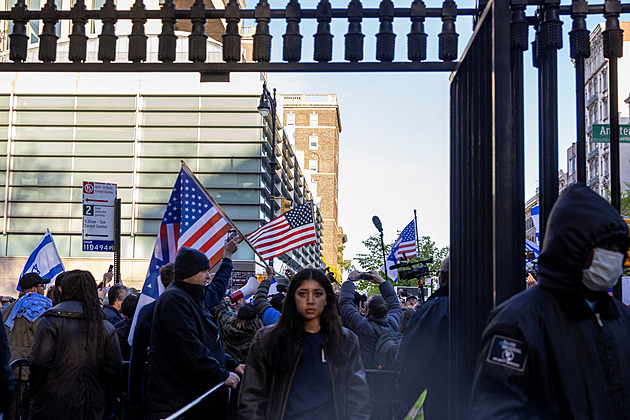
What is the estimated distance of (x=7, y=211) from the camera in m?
55.8

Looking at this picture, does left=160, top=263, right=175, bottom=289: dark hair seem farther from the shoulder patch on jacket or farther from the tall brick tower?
the tall brick tower

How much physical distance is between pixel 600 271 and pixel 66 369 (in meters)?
4.87

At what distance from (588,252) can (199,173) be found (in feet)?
177

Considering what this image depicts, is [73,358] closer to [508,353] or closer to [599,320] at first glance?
[508,353]

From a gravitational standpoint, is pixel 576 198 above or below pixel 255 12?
below

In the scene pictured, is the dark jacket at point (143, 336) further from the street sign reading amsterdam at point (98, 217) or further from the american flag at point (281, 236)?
the american flag at point (281, 236)

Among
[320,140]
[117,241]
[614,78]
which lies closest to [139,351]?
[614,78]

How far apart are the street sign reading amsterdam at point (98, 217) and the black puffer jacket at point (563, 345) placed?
12.8m

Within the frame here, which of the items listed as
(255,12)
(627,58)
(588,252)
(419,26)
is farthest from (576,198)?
(627,58)

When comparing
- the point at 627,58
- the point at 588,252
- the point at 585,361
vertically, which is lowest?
the point at 585,361

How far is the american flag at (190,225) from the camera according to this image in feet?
29.9

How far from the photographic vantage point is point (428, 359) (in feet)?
17.7

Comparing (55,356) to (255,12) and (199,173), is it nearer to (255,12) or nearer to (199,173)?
(255,12)

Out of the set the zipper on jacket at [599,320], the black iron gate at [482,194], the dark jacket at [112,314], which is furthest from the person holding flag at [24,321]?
the zipper on jacket at [599,320]
